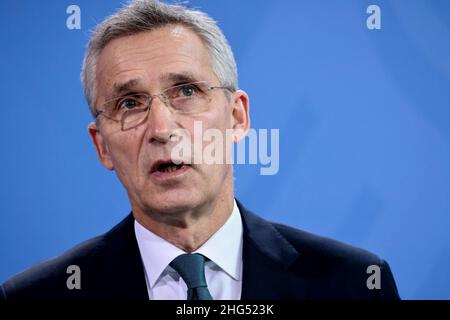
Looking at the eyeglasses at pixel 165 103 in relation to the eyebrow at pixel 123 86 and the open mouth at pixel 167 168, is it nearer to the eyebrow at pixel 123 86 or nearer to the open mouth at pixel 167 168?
the eyebrow at pixel 123 86

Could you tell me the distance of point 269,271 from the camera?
198 cm

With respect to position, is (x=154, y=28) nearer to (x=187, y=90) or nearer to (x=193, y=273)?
(x=187, y=90)

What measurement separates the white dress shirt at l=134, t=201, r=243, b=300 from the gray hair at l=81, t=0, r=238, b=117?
459 millimetres

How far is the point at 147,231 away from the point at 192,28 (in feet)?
2.05

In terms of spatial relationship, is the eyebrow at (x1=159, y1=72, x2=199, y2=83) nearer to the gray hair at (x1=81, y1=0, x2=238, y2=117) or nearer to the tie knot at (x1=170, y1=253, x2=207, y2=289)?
the gray hair at (x1=81, y1=0, x2=238, y2=117)

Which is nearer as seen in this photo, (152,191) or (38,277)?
(152,191)

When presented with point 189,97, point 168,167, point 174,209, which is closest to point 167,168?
point 168,167

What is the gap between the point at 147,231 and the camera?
2.04 meters

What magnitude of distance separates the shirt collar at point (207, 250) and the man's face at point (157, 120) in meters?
0.11

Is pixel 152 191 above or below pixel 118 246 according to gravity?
above

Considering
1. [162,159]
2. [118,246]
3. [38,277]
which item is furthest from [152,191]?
[38,277]

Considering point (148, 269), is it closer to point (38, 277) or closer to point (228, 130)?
point (38, 277)

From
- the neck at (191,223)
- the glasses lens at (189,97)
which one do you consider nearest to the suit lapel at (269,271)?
the neck at (191,223)

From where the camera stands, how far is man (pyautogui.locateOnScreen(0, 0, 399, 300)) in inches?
76.1
